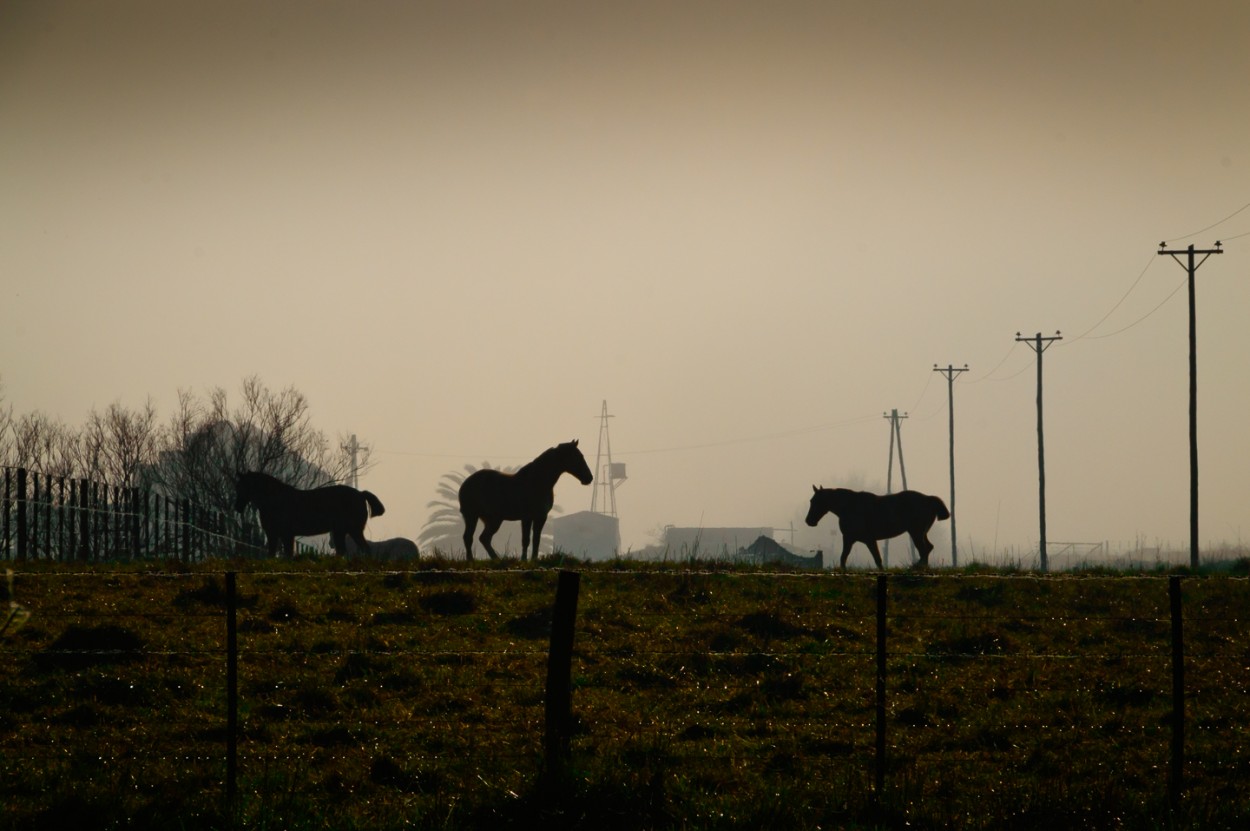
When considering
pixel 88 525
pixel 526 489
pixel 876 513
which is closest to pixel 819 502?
pixel 876 513

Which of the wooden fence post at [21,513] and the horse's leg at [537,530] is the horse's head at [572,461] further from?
the wooden fence post at [21,513]

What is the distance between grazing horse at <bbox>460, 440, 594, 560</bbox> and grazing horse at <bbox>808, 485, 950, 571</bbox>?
20.9 feet

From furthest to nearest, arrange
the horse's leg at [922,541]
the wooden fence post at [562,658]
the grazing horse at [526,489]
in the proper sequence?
the horse's leg at [922,541] → the grazing horse at [526,489] → the wooden fence post at [562,658]

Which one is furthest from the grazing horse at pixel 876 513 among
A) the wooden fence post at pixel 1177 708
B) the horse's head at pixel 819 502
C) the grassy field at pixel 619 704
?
the wooden fence post at pixel 1177 708

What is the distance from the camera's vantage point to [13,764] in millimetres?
12344

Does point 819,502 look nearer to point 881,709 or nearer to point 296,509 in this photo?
point 296,509

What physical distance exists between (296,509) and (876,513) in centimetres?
1370

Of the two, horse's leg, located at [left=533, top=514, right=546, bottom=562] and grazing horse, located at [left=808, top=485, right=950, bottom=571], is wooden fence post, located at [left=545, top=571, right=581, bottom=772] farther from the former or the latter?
grazing horse, located at [left=808, top=485, right=950, bottom=571]

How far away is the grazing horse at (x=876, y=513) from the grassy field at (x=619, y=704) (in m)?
9.87

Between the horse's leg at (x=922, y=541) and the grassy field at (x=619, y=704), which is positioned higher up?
the horse's leg at (x=922, y=541)

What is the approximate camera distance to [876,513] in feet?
113

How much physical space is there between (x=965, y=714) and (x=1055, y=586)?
356 inches

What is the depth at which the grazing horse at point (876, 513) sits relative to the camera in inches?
1345

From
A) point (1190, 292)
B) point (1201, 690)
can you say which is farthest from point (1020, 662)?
point (1190, 292)
